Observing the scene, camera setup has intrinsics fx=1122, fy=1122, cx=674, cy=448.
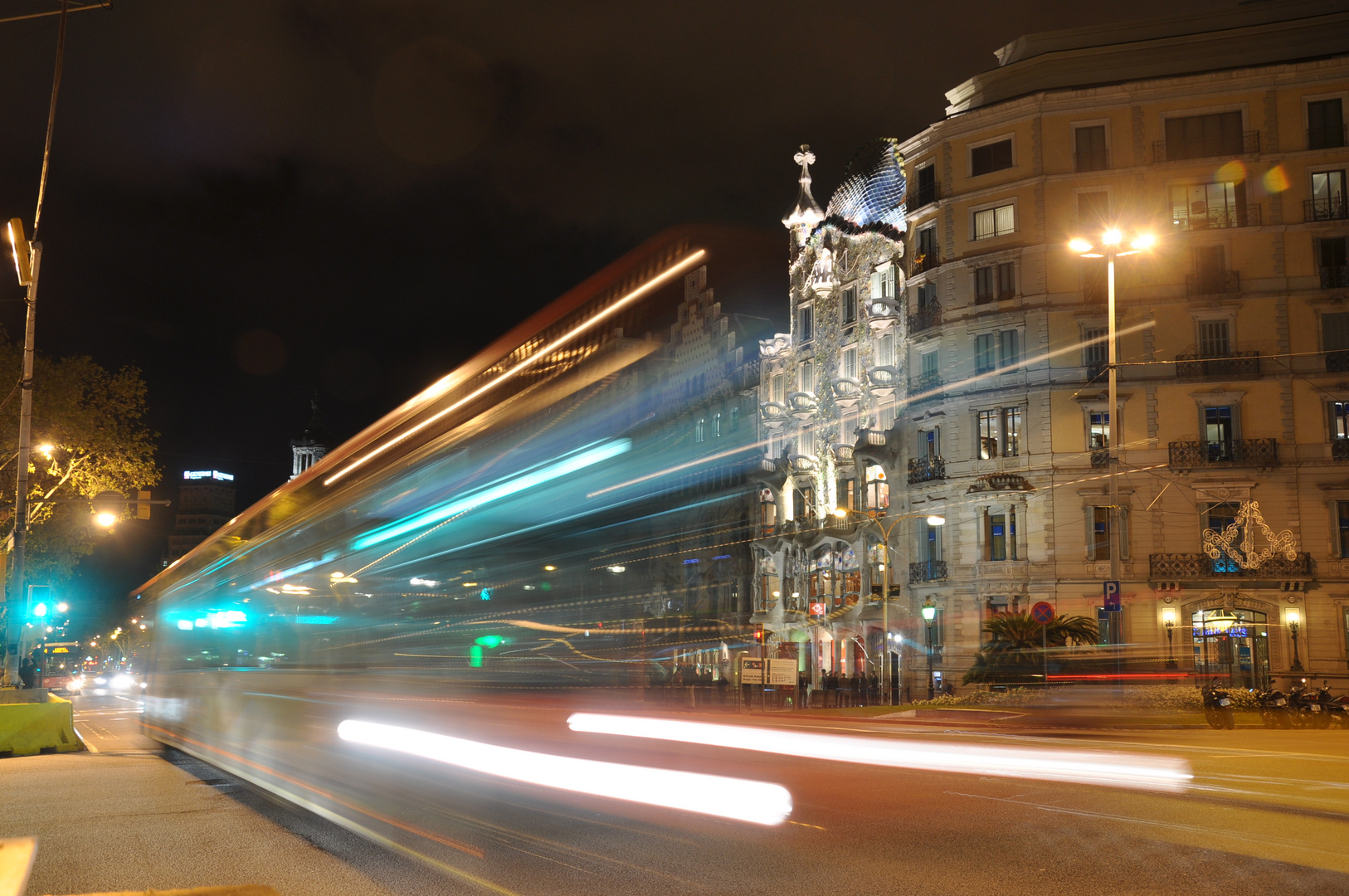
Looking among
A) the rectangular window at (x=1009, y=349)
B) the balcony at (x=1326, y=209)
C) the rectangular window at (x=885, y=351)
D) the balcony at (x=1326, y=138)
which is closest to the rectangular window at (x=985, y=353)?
the rectangular window at (x=1009, y=349)

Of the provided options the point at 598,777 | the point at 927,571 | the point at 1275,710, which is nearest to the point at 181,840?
the point at 598,777

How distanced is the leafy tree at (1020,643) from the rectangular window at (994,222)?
1498cm

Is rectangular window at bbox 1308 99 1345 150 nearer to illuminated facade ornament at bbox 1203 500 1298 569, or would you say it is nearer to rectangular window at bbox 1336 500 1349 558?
rectangular window at bbox 1336 500 1349 558

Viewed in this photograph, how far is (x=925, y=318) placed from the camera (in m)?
45.6

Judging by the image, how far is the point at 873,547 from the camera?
4738 cm

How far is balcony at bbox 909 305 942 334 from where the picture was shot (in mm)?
45000

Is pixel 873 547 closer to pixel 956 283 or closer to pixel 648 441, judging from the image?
pixel 956 283

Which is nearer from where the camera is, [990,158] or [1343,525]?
[1343,525]

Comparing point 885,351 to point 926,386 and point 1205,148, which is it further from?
point 1205,148

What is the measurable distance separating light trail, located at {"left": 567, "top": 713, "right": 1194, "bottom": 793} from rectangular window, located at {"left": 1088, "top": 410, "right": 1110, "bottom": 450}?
1149 inches

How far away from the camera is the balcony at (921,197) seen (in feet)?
150

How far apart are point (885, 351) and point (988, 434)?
7147 millimetres

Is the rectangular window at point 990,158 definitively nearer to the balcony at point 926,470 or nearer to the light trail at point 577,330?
the balcony at point 926,470

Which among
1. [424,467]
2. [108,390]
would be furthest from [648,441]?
[108,390]
